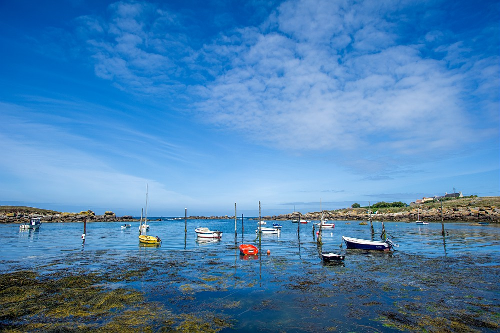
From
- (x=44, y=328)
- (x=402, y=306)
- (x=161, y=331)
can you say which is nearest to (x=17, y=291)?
(x=44, y=328)

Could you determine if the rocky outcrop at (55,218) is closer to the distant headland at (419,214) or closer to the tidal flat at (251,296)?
the distant headland at (419,214)

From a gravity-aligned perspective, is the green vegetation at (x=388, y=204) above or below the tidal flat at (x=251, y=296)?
above

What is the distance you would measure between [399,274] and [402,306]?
893cm

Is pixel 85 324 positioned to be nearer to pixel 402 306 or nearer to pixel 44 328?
pixel 44 328

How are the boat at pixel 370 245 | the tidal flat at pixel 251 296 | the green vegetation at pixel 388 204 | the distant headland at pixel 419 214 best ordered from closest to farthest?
the tidal flat at pixel 251 296
the boat at pixel 370 245
the distant headland at pixel 419 214
the green vegetation at pixel 388 204

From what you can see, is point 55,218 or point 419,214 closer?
point 419,214

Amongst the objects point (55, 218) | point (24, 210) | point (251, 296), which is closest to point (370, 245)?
point (251, 296)

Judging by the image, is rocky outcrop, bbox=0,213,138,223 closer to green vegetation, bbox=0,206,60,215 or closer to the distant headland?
the distant headland

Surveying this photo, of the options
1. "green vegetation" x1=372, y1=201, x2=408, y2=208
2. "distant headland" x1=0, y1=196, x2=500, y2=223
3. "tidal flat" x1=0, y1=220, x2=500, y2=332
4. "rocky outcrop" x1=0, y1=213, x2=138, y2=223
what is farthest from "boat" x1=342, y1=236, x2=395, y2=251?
"green vegetation" x1=372, y1=201, x2=408, y2=208

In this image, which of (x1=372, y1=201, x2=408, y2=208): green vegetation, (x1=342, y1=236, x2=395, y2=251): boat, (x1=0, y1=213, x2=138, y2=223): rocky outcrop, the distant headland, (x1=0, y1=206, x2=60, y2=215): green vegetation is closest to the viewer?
(x1=342, y1=236, x2=395, y2=251): boat

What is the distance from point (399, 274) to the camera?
22797mm

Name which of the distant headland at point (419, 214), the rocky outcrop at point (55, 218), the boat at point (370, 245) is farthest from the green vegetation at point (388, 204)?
the rocky outcrop at point (55, 218)

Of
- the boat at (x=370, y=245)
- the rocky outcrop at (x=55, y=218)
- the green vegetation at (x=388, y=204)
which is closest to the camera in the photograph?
the boat at (x=370, y=245)

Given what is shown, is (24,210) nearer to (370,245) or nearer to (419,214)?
(370,245)
